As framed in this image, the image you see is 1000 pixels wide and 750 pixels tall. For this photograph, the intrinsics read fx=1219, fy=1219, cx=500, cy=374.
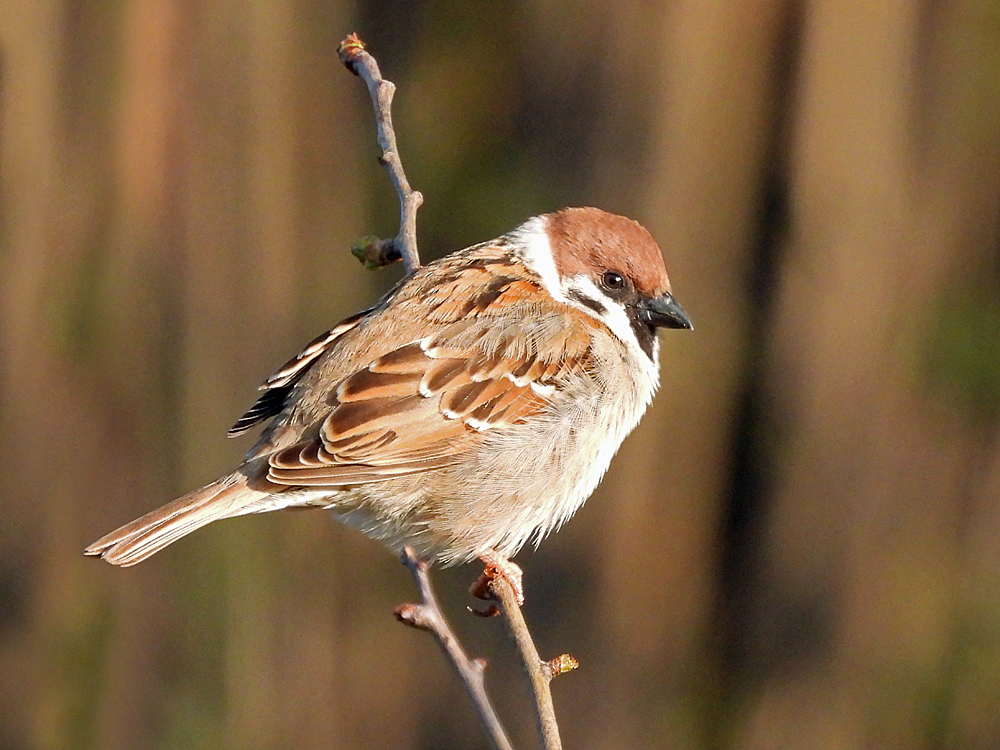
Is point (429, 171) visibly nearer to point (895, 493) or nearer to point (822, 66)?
point (822, 66)

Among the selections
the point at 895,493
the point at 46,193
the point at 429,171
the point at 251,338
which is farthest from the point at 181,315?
the point at 895,493

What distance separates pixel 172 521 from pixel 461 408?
2.44 ft

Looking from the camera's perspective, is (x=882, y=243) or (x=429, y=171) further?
(x=429, y=171)

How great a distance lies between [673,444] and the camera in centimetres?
485

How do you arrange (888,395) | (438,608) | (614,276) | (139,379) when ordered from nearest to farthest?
(438,608) < (614,276) < (888,395) < (139,379)

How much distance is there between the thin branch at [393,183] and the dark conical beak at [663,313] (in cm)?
62

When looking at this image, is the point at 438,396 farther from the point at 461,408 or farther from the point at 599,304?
the point at 599,304

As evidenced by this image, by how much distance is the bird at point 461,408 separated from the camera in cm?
291

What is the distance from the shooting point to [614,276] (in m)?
3.31

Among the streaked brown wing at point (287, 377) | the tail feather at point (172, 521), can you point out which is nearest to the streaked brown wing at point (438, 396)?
the tail feather at point (172, 521)

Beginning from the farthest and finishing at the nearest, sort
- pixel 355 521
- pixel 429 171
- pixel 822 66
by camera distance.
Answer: pixel 429 171, pixel 822 66, pixel 355 521

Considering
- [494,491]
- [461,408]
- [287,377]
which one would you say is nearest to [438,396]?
[461,408]

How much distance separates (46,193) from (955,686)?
4082mm

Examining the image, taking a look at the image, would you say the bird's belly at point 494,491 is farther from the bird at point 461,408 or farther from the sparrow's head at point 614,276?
the sparrow's head at point 614,276
